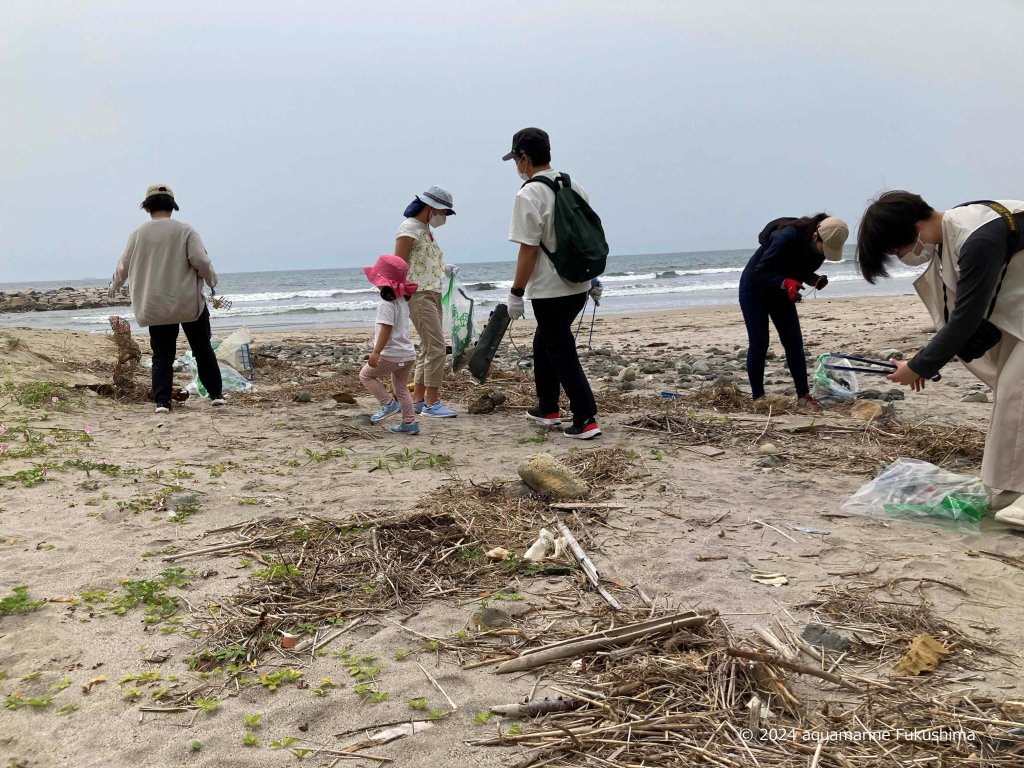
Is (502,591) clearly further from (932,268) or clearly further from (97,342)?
(97,342)

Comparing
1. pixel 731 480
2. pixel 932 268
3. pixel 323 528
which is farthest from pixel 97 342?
pixel 932 268

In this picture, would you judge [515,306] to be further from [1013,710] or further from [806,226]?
[1013,710]

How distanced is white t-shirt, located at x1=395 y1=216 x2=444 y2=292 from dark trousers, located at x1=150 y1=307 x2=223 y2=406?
212 cm

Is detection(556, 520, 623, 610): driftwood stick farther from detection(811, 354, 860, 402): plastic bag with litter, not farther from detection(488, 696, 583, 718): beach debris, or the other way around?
detection(811, 354, 860, 402): plastic bag with litter

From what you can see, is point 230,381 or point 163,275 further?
point 230,381

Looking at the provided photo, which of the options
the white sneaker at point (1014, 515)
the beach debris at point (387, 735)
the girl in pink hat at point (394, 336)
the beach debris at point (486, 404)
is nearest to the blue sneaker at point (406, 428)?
the girl in pink hat at point (394, 336)

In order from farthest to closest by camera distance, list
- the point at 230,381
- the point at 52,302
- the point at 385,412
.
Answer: the point at 52,302
the point at 230,381
the point at 385,412

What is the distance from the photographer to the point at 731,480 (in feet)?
12.9

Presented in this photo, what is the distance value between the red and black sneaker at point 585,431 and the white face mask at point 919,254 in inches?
89.3

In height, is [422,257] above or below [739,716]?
above

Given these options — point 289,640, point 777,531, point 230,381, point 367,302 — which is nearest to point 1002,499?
point 777,531

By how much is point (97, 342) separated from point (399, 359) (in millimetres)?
8932

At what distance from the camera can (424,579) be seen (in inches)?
107

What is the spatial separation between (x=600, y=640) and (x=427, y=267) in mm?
4053
